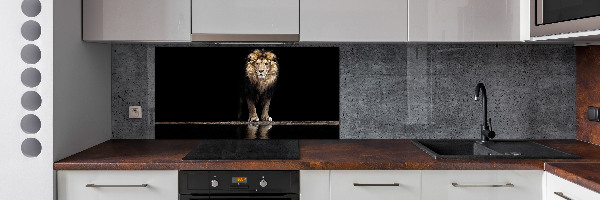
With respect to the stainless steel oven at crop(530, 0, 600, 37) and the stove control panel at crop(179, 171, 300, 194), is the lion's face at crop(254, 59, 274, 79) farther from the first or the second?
the stainless steel oven at crop(530, 0, 600, 37)

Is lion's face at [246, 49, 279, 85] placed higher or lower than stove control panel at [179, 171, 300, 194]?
higher

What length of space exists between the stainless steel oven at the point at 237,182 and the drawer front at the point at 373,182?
0.17m

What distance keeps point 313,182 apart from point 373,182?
0.24m

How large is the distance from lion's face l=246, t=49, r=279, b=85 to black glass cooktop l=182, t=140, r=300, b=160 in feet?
1.13

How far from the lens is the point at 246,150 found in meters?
2.43

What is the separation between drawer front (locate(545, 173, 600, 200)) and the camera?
1.78 meters

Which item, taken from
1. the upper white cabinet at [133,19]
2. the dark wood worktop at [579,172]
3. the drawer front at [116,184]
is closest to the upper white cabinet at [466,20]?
the dark wood worktop at [579,172]

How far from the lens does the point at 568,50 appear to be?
2.79 metres

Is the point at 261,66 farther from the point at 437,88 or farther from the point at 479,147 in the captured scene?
the point at 479,147

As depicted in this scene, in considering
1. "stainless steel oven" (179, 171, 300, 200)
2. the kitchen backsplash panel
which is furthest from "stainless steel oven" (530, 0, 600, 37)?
"stainless steel oven" (179, 171, 300, 200)

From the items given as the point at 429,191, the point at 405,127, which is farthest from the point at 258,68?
the point at 429,191

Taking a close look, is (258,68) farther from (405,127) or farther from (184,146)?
(405,127)

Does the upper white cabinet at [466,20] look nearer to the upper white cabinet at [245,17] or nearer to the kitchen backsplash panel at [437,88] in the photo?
the kitchen backsplash panel at [437,88]
